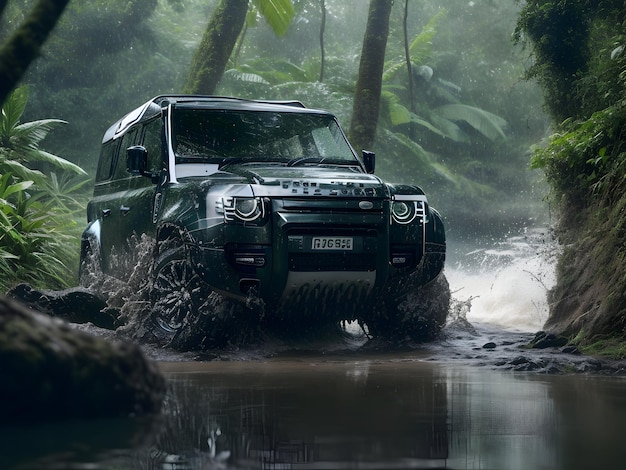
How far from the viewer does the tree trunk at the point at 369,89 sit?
17666 millimetres

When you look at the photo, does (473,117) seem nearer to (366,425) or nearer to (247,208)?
(247,208)

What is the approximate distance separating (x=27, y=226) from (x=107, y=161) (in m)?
2.12

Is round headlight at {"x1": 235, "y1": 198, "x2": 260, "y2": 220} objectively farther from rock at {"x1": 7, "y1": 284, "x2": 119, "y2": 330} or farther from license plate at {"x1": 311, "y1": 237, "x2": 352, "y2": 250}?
rock at {"x1": 7, "y1": 284, "x2": 119, "y2": 330}

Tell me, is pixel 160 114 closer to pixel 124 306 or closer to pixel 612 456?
pixel 124 306

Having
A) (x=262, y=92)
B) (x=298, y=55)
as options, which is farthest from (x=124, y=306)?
(x=298, y=55)

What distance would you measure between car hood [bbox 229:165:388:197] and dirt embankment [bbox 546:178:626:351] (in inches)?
81.5

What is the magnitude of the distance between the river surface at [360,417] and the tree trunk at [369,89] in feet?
28.9

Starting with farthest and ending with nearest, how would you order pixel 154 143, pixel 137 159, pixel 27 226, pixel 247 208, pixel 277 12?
pixel 277 12, pixel 27 226, pixel 154 143, pixel 137 159, pixel 247 208

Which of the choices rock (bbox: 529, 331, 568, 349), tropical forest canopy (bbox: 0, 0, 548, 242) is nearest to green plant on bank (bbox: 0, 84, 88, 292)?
rock (bbox: 529, 331, 568, 349)

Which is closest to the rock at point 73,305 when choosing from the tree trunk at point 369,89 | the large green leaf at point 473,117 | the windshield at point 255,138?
the windshield at point 255,138

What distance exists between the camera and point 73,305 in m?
9.98

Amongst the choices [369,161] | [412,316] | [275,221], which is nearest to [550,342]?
[412,316]

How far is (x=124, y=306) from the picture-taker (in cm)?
938

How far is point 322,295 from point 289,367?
921 mm
